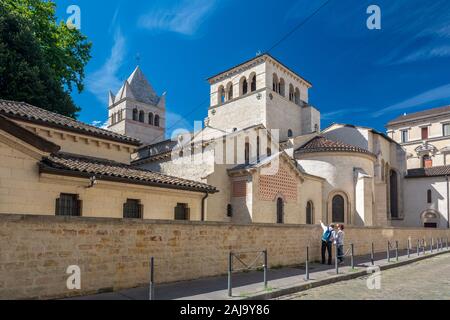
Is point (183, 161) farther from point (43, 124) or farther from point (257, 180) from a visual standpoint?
point (43, 124)

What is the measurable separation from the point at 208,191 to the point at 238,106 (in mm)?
22161

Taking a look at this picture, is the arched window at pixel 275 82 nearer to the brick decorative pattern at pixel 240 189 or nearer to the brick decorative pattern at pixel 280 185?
the brick decorative pattern at pixel 280 185

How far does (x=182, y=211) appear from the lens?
16641mm

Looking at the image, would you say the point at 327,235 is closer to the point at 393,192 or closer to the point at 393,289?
the point at 393,289

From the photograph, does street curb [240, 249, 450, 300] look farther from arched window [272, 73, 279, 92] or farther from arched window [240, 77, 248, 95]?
arched window [240, 77, 248, 95]

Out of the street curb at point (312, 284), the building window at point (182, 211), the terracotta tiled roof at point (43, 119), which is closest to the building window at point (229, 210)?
the building window at point (182, 211)

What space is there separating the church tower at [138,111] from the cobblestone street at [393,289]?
42562 mm

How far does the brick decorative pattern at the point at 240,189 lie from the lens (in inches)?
905

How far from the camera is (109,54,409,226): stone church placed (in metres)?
23.2

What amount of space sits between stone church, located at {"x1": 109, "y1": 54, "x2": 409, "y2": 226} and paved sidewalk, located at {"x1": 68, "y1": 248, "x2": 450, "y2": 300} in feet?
32.8

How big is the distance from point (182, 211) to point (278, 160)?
962 centimetres

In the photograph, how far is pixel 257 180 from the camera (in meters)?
22.9

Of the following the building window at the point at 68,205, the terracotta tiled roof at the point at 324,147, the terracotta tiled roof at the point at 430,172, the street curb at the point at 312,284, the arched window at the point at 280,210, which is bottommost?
the street curb at the point at 312,284
